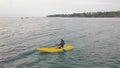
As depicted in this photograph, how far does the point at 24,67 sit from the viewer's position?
20906 millimetres

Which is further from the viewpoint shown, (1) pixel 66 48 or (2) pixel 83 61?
(1) pixel 66 48

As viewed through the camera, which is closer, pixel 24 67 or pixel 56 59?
pixel 24 67

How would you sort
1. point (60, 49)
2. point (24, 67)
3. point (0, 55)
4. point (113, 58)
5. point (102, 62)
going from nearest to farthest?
point (24, 67)
point (102, 62)
point (113, 58)
point (0, 55)
point (60, 49)

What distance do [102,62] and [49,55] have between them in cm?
784

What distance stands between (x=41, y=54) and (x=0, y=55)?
5.83 m

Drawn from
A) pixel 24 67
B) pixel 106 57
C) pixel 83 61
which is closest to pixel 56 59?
pixel 83 61

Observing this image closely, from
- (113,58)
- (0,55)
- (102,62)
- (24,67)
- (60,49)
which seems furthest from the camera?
(60,49)

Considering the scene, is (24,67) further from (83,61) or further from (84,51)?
(84,51)

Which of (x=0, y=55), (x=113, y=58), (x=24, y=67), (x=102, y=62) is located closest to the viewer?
(x=24, y=67)

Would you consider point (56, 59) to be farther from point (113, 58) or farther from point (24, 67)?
point (113, 58)

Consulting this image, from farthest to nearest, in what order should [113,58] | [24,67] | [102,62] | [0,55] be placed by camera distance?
[0,55], [113,58], [102,62], [24,67]

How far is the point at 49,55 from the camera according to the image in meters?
26.7

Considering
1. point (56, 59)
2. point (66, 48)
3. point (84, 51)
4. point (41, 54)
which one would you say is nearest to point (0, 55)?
point (41, 54)

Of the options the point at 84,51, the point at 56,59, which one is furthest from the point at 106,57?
the point at 56,59
